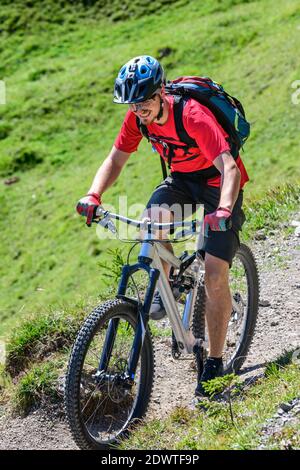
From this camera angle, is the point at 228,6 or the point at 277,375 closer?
the point at 277,375

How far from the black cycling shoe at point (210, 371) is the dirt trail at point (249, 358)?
0.39 m

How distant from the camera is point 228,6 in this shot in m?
32.5

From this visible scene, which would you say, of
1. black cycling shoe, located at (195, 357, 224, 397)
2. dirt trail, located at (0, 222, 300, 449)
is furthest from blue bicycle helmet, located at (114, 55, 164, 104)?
dirt trail, located at (0, 222, 300, 449)

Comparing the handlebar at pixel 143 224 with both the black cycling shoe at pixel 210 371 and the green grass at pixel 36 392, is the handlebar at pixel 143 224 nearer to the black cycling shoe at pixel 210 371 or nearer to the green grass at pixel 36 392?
the black cycling shoe at pixel 210 371

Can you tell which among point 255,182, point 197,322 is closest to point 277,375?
point 197,322

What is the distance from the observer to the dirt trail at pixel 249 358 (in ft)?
22.5

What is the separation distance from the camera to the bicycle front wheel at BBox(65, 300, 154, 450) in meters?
5.53

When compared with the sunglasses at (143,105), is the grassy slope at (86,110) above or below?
below

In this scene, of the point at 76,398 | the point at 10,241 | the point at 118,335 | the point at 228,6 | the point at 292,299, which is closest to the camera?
the point at 76,398

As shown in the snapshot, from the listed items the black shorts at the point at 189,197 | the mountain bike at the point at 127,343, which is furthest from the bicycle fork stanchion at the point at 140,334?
the black shorts at the point at 189,197

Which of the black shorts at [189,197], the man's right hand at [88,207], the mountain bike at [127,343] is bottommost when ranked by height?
the mountain bike at [127,343]

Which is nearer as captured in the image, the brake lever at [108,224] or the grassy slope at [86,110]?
the brake lever at [108,224]

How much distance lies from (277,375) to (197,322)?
0.88 meters
